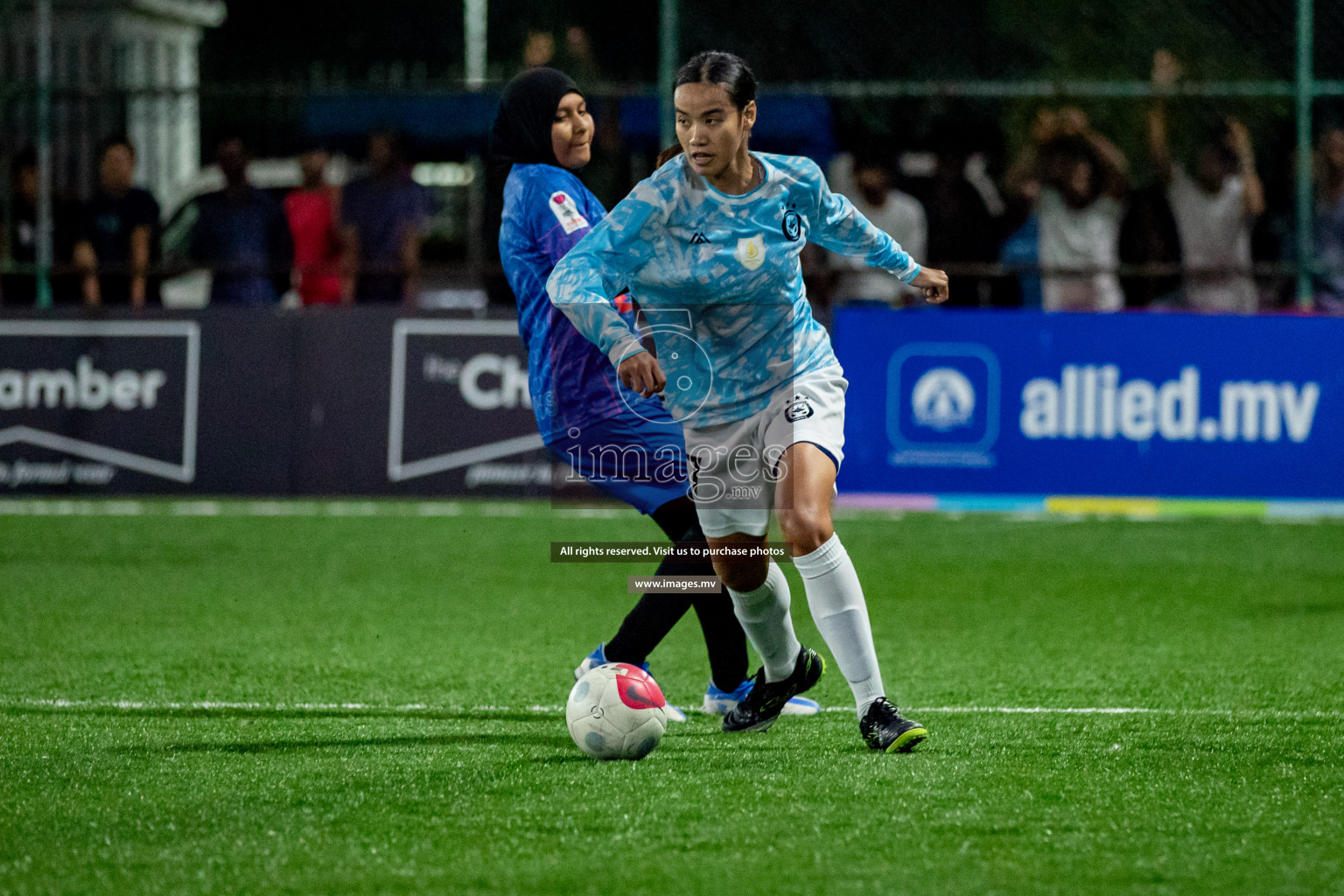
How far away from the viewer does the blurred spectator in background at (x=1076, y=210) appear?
12.0 meters

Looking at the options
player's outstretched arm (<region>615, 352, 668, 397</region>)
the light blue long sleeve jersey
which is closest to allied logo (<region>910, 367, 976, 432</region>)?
the light blue long sleeve jersey

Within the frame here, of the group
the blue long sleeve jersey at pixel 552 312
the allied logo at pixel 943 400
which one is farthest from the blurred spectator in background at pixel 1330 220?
the blue long sleeve jersey at pixel 552 312

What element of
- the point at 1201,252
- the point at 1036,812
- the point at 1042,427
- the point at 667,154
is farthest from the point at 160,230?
the point at 1036,812

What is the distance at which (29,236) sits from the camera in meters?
13.1

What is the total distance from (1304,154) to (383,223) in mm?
6359

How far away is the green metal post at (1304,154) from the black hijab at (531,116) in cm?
792

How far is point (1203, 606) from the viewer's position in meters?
8.07

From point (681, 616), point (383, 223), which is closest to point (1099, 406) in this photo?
point (383, 223)

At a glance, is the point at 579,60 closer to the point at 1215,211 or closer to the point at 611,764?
the point at 1215,211

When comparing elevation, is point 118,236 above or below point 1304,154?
below

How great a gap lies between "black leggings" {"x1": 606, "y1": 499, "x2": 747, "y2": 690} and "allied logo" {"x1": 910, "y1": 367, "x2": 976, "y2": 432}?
591cm

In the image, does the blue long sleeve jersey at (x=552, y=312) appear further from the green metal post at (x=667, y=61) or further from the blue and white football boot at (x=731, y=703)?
the green metal post at (x=667, y=61)

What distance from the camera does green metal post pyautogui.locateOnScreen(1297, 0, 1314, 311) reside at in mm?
12133

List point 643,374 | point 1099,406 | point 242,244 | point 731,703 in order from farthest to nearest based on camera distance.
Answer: point 242,244, point 1099,406, point 731,703, point 643,374
